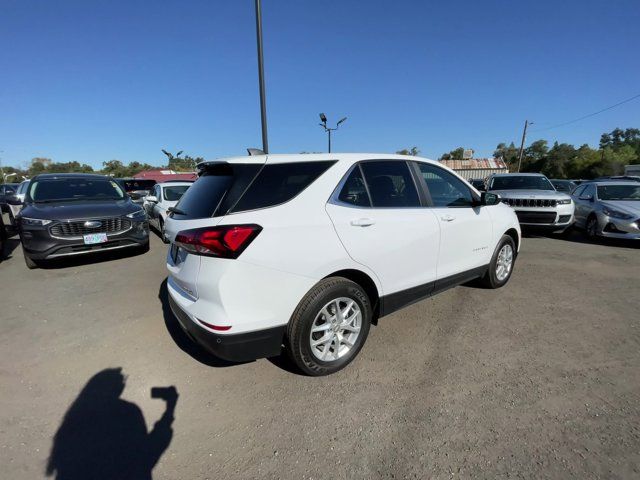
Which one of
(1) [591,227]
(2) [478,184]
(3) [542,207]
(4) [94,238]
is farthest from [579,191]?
(2) [478,184]

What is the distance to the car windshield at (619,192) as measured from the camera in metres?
8.41

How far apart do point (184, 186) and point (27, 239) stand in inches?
182

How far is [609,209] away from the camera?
783 cm

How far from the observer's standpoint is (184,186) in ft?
32.2

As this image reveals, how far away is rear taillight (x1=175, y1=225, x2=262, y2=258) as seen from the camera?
2.20 metres

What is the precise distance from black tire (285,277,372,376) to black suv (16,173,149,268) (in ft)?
16.2

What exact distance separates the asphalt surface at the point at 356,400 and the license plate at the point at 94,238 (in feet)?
5.52

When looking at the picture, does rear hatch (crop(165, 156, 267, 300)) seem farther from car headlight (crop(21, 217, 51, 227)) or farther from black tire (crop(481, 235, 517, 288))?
car headlight (crop(21, 217, 51, 227))

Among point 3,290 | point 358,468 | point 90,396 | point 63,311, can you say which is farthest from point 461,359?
point 3,290

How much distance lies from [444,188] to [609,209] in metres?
6.72

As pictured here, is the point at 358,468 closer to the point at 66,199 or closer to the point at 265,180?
the point at 265,180

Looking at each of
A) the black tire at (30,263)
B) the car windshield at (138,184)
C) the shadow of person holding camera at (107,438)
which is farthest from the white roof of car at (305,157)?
the car windshield at (138,184)

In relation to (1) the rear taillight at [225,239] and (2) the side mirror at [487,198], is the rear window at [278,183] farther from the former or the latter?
(2) the side mirror at [487,198]

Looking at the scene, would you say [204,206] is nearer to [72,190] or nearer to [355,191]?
[355,191]
